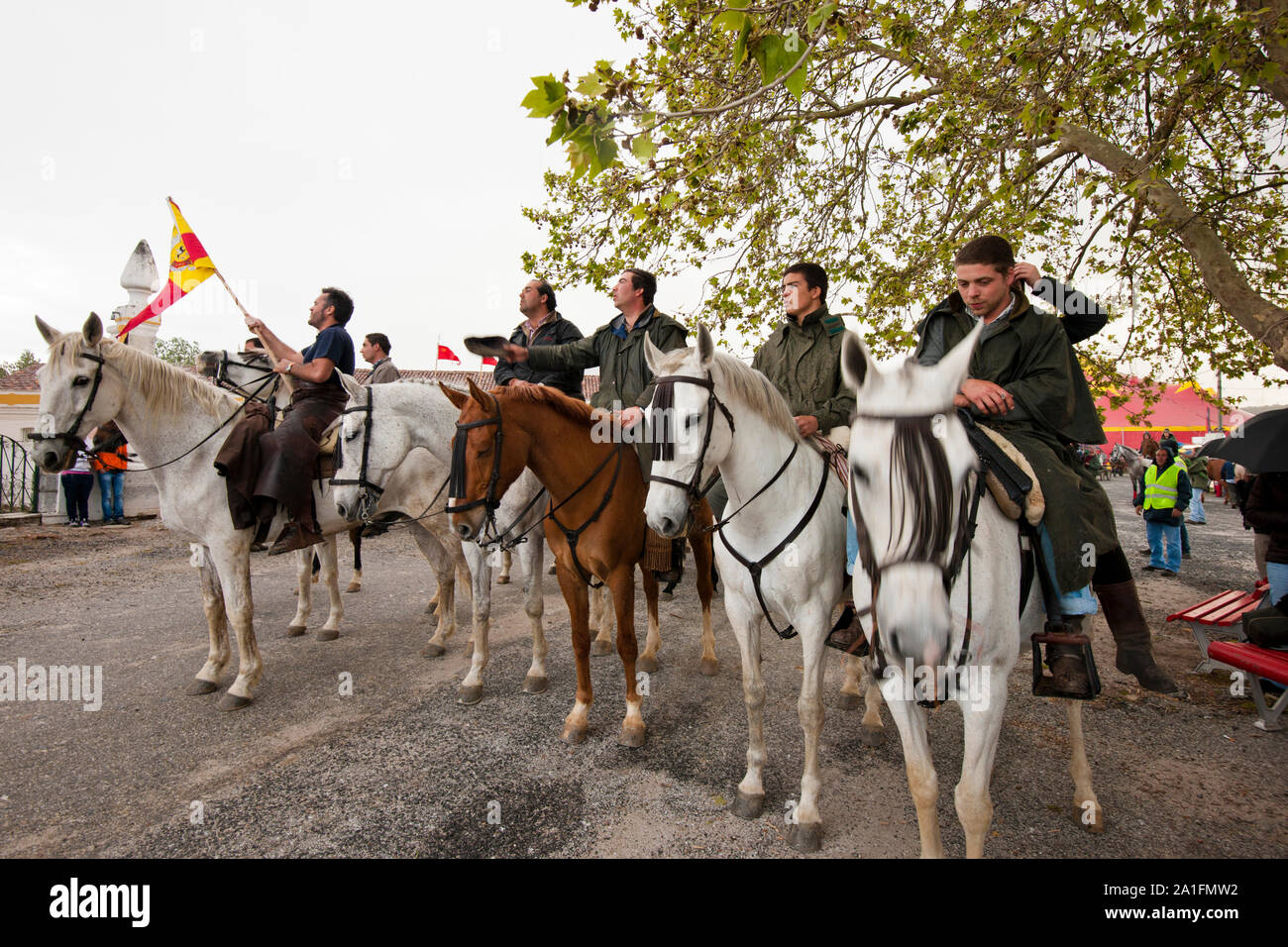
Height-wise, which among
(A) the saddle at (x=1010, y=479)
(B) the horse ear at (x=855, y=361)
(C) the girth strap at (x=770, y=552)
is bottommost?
(C) the girth strap at (x=770, y=552)

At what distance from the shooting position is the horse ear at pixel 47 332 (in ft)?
14.6

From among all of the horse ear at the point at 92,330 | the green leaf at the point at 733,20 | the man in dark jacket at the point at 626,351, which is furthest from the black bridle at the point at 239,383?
the green leaf at the point at 733,20

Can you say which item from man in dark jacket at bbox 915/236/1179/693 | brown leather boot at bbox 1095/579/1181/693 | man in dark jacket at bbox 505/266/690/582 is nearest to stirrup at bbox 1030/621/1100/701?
man in dark jacket at bbox 915/236/1179/693

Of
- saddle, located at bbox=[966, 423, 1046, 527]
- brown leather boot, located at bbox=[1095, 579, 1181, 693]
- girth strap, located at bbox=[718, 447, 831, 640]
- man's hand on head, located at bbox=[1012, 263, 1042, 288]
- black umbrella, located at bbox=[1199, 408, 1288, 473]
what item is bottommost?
brown leather boot, located at bbox=[1095, 579, 1181, 693]

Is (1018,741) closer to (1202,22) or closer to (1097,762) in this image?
(1097,762)

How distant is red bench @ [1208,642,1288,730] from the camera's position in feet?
12.7

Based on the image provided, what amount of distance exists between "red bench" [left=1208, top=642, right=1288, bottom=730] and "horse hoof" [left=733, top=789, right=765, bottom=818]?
3.61 m

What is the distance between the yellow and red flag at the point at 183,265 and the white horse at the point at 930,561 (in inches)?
257

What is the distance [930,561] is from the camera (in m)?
1.70

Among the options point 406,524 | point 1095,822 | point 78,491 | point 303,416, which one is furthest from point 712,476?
point 78,491

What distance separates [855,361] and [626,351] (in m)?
2.71

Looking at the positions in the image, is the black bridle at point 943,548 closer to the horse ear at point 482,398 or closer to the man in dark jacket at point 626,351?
the man in dark jacket at point 626,351

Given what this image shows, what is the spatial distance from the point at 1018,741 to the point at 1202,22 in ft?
17.0

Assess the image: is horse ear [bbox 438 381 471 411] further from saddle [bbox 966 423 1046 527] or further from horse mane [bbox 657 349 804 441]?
saddle [bbox 966 423 1046 527]
